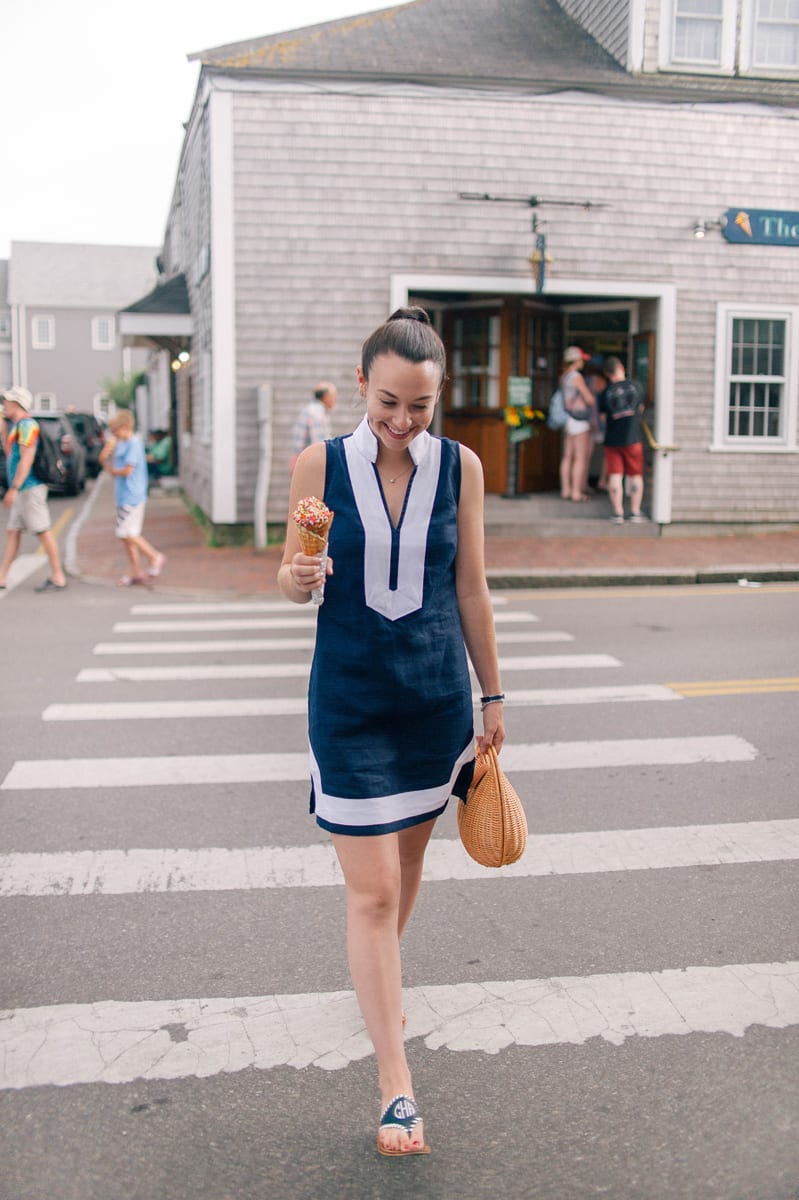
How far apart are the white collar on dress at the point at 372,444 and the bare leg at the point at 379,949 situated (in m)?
0.92

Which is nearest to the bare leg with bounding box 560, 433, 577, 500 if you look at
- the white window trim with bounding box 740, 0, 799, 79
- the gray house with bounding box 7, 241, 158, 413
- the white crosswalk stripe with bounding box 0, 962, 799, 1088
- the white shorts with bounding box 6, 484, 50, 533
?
the white window trim with bounding box 740, 0, 799, 79

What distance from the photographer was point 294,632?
9906mm

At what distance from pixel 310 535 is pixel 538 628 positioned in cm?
732

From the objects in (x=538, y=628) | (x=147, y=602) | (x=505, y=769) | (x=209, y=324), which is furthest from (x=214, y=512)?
(x=505, y=769)

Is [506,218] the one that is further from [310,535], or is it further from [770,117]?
[310,535]

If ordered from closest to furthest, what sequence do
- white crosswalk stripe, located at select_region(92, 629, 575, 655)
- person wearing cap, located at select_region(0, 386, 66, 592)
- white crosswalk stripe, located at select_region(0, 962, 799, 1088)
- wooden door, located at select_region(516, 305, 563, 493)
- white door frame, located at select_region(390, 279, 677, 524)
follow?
1. white crosswalk stripe, located at select_region(0, 962, 799, 1088)
2. white crosswalk stripe, located at select_region(92, 629, 575, 655)
3. person wearing cap, located at select_region(0, 386, 66, 592)
4. white door frame, located at select_region(390, 279, 677, 524)
5. wooden door, located at select_region(516, 305, 563, 493)

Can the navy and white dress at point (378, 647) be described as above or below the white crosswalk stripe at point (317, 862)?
above

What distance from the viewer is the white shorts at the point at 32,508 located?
11.8 m

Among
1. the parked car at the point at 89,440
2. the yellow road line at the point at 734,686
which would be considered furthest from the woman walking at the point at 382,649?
the parked car at the point at 89,440

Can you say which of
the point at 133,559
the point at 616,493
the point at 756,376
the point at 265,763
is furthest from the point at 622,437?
the point at 265,763

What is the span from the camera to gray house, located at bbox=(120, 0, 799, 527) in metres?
14.7

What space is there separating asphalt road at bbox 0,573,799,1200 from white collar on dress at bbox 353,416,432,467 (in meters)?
1.60

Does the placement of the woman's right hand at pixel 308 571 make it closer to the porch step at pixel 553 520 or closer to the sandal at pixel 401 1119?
the sandal at pixel 401 1119

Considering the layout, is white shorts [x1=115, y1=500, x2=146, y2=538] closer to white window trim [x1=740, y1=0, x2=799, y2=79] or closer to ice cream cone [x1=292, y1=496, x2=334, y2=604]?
ice cream cone [x1=292, y1=496, x2=334, y2=604]
